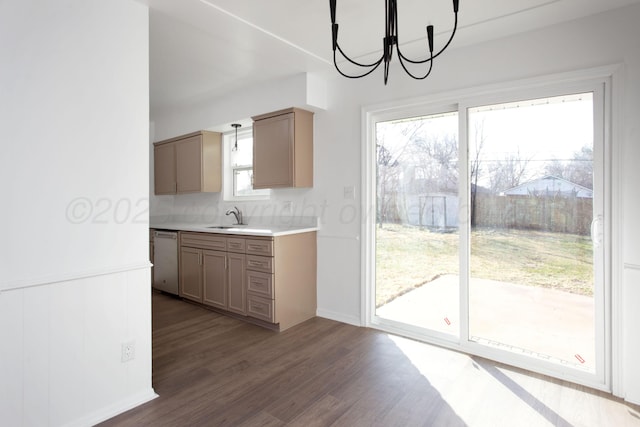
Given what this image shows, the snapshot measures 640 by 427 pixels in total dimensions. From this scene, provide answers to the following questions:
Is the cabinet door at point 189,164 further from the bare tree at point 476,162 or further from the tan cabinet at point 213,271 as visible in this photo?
the bare tree at point 476,162

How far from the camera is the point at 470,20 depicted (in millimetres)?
2342

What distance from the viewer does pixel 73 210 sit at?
1.82 meters

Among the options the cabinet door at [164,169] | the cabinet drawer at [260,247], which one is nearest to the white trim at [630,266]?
the cabinet drawer at [260,247]

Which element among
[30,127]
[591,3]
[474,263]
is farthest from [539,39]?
[30,127]

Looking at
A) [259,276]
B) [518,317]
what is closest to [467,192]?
[518,317]

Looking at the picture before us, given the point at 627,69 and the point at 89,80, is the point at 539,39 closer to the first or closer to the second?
the point at 627,69

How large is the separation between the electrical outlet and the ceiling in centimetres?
210

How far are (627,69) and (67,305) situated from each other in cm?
357

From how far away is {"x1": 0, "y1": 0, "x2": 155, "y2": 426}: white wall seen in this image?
1.62 metres

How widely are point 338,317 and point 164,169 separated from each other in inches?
136

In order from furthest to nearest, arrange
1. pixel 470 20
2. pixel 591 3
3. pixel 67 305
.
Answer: pixel 470 20 → pixel 591 3 → pixel 67 305

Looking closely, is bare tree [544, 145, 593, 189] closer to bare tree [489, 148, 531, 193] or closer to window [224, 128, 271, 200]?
bare tree [489, 148, 531, 193]

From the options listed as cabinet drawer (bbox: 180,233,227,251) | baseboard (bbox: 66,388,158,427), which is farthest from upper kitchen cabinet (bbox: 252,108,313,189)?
baseboard (bbox: 66,388,158,427)

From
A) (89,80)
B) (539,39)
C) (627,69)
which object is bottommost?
(89,80)
